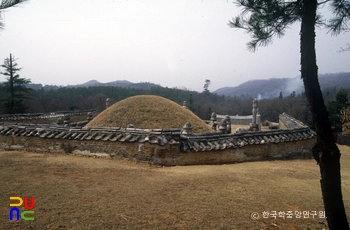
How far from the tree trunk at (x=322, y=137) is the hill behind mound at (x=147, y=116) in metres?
6.86

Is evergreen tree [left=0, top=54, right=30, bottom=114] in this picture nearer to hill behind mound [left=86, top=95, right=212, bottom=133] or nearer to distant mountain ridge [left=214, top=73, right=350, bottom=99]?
hill behind mound [left=86, top=95, right=212, bottom=133]

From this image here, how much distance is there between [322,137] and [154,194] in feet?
9.24

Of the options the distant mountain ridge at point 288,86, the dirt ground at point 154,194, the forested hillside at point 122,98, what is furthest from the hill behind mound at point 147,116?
the distant mountain ridge at point 288,86

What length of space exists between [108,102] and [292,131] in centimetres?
1112

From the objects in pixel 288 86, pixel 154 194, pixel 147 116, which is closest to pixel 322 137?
pixel 154 194

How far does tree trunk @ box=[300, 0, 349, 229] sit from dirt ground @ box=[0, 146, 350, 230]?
3.15 ft

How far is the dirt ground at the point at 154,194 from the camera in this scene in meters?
3.28

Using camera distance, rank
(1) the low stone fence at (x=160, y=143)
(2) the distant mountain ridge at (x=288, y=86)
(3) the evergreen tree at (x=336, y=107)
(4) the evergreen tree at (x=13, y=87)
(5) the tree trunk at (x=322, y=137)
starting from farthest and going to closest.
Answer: (2) the distant mountain ridge at (x=288, y=86) → (4) the evergreen tree at (x=13, y=87) → (3) the evergreen tree at (x=336, y=107) → (1) the low stone fence at (x=160, y=143) → (5) the tree trunk at (x=322, y=137)

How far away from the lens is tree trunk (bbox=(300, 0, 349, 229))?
2527mm

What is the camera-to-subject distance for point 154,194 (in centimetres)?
429

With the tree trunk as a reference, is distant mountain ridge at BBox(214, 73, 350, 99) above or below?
above

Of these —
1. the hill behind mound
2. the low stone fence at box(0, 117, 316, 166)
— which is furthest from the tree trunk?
the hill behind mound

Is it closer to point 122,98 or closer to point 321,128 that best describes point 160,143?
point 321,128

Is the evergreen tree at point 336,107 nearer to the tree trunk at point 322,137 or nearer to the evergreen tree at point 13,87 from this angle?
the tree trunk at point 322,137
